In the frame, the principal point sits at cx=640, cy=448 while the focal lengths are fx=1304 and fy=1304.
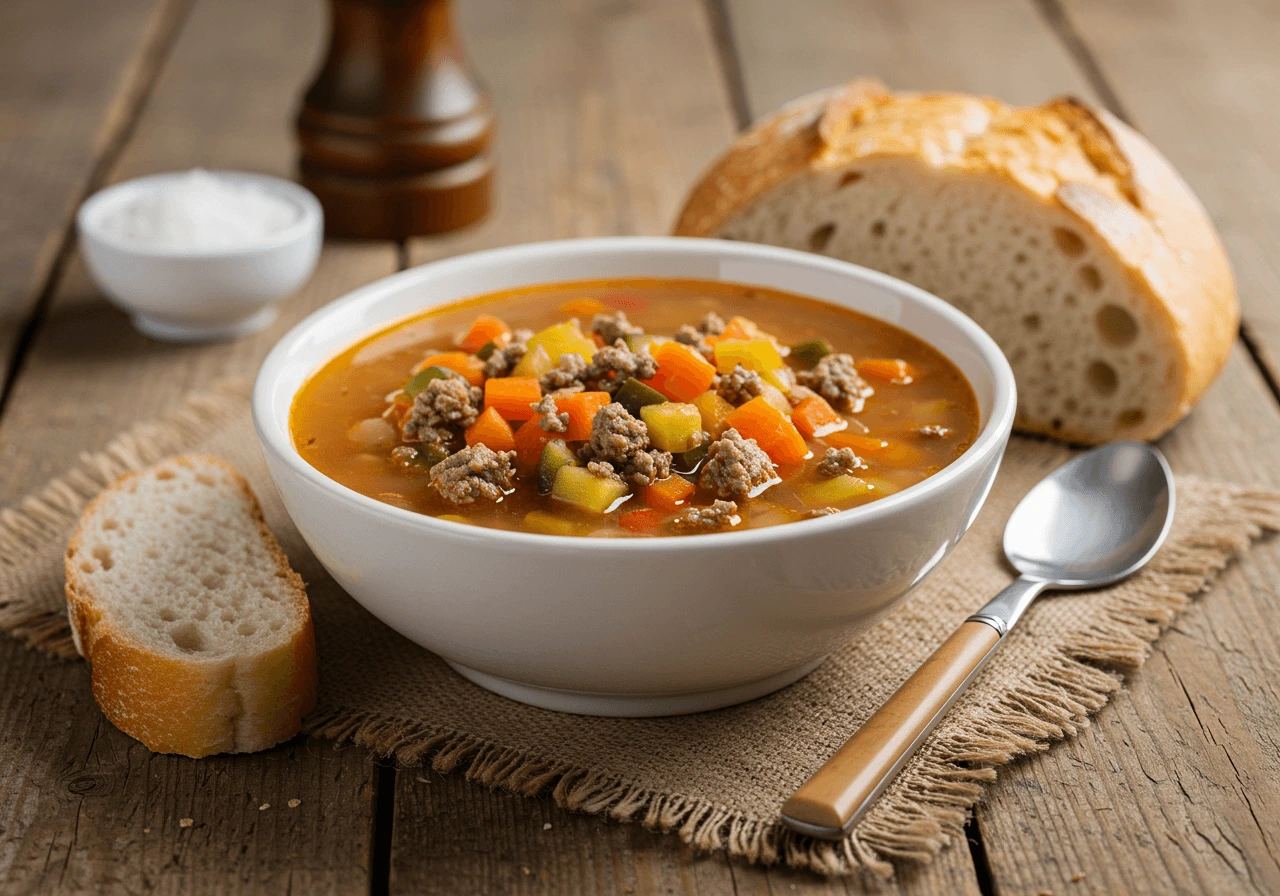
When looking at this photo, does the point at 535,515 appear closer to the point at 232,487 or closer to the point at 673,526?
the point at 673,526

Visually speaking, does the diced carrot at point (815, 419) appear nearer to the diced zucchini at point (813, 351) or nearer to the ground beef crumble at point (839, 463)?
the ground beef crumble at point (839, 463)

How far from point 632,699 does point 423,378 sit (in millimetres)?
811

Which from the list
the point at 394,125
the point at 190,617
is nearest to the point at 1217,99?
the point at 394,125

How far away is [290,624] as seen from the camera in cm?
244

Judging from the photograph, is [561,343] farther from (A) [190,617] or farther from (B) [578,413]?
(A) [190,617]

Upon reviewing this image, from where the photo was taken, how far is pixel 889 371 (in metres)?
2.83

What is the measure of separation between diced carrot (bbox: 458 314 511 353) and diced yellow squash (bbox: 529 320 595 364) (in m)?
0.19

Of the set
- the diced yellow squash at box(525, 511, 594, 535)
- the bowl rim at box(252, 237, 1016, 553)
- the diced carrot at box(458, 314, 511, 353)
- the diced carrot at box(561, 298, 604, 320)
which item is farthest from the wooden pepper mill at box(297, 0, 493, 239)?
the diced yellow squash at box(525, 511, 594, 535)

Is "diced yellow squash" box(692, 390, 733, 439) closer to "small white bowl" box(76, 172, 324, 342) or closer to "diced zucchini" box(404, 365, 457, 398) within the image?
"diced zucchini" box(404, 365, 457, 398)

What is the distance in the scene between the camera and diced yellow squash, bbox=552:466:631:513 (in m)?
2.32

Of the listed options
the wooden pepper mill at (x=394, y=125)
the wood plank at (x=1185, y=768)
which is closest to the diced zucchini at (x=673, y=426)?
the wood plank at (x=1185, y=768)

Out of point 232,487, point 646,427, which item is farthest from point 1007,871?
point 232,487

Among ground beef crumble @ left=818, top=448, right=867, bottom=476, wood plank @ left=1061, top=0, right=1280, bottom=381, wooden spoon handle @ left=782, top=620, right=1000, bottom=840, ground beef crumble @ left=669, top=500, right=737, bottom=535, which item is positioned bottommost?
wood plank @ left=1061, top=0, right=1280, bottom=381

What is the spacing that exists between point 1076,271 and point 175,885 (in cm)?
265
